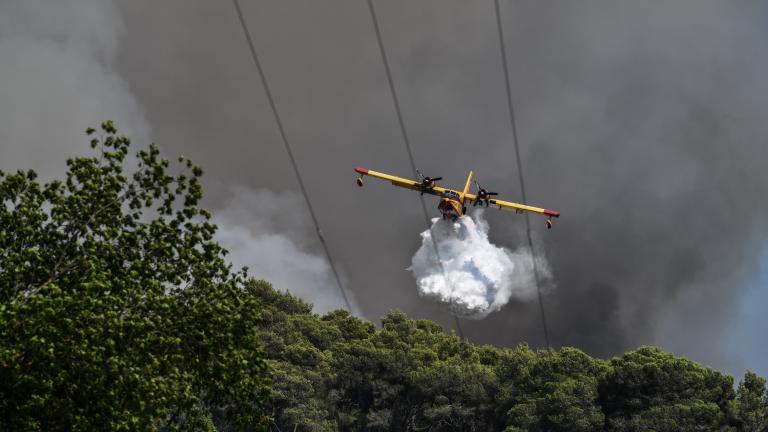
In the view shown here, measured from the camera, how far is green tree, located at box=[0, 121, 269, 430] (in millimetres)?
29172

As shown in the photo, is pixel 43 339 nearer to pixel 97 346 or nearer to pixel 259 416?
pixel 97 346

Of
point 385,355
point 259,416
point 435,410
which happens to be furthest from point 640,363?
point 259,416

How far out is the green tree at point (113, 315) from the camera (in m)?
29.2

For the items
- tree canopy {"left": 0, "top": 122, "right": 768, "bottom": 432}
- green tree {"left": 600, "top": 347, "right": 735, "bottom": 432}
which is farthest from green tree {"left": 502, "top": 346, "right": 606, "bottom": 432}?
tree canopy {"left": 0, "top": 122, "right": 768, "bottom": 432}

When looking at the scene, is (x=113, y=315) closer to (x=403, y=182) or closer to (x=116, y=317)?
(x=116, y=317)

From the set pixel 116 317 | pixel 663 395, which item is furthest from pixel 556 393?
pixel 116 317

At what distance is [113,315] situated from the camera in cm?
3005

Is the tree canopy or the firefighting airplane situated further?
the firefighting airplane

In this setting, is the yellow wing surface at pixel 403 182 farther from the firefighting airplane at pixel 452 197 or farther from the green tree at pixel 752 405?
the green tree at pixel 752 405

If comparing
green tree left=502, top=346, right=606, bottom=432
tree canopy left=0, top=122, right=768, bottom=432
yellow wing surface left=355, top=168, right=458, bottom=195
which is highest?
yellow wing surface left=355, top=168, right=458, bottom=195

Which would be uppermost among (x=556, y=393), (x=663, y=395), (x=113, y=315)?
(x=663, y=395)

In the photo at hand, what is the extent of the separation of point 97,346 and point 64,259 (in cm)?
471

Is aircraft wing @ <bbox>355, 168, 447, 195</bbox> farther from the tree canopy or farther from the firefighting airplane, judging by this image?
the tree canopy

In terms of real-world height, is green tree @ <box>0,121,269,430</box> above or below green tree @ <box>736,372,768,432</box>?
below
